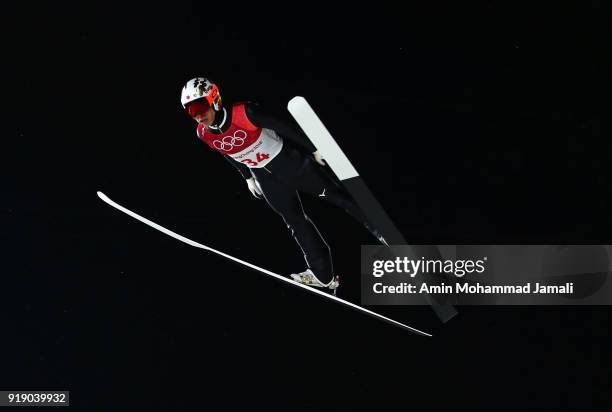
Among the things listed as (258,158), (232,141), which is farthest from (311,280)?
(232,141)

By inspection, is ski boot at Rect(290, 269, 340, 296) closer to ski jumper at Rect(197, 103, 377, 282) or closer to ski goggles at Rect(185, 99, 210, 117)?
ski jumper at Rect(197, 103, 377, 282)

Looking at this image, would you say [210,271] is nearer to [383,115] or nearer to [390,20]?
[383,115]

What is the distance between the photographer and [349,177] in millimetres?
2760

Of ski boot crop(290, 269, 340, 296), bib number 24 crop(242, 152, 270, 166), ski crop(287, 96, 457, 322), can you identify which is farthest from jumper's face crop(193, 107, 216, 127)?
ski boot crop(290, 269, 340, 296)

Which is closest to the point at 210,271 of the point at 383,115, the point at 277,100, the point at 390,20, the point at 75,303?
the point at 75,303

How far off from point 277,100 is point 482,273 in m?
1.20

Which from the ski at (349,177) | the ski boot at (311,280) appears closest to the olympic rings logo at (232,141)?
the ski at (349,177)

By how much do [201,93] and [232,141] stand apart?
0.71 ft

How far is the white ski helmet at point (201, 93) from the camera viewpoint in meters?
2.63

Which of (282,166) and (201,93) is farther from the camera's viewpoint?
(282,166)

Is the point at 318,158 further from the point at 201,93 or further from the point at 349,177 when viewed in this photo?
the point at 201,93

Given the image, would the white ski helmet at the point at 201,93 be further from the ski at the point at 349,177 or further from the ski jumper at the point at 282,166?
the ski at the point at 349,177

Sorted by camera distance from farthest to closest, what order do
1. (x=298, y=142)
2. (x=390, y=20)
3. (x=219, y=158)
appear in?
(x=390, y=20), (x=219, y=158), (x=298, y=142)

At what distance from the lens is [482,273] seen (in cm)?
315
